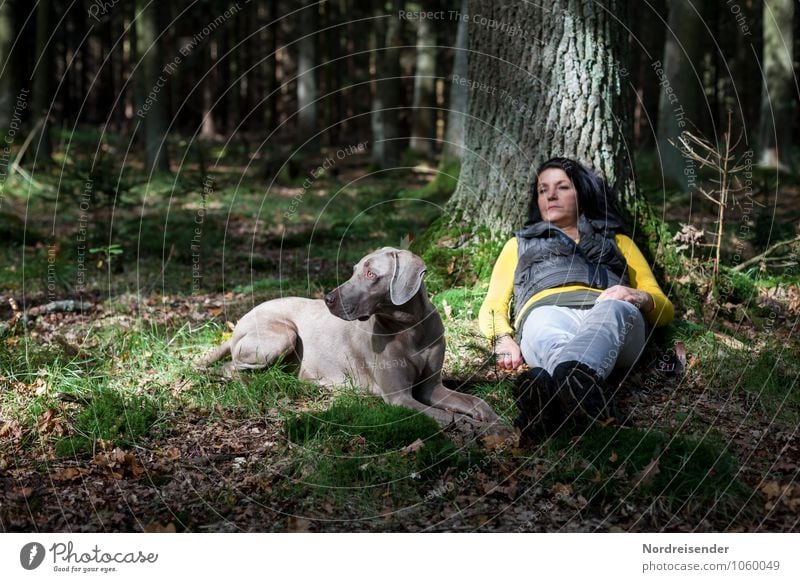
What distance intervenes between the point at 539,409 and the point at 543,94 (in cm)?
340

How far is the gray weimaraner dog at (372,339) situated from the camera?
17.9ft

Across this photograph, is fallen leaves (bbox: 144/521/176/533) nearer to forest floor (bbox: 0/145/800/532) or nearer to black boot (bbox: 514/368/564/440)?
forest floor (bbox: 0/145/800/532)

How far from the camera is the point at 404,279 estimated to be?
5.44m

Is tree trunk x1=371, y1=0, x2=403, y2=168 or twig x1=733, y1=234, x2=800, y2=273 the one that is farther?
tree trunk x1=371, y1=0, x2=403, y2=168

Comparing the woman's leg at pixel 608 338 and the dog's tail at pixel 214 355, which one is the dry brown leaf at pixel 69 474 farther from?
the woman's leg at pixel 608 338

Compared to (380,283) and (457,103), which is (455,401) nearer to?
(380,283)

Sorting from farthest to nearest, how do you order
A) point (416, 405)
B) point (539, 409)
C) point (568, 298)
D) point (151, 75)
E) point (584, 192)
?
1. point (151, 75)
2. point (584, 192)
3. point (568, 298)
4. point (416, 405)
5. point (539, 409)

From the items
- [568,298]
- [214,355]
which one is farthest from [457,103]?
[214,355]

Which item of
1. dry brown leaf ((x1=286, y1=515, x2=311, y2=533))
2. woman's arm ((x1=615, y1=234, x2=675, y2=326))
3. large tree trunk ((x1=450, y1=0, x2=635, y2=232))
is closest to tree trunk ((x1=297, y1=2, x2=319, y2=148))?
large tree trunk ((x1=450, y1=0, x2=635, y2=232))

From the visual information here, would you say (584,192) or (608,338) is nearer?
(608,338)

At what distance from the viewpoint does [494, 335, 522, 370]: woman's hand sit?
636 cm

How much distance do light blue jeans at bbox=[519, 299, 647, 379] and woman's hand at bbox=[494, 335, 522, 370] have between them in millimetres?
71

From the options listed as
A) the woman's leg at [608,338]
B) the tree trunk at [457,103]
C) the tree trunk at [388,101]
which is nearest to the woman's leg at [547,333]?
the woman's leg at [608,338]
